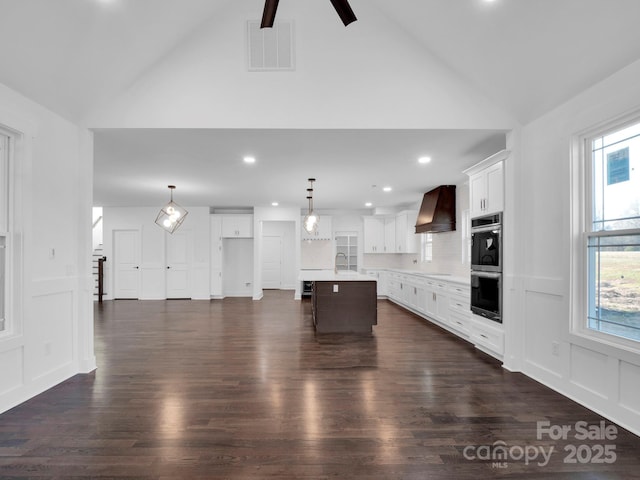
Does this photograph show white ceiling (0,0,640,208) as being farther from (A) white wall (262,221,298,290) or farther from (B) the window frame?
(A) white wall (262,221,298,290)

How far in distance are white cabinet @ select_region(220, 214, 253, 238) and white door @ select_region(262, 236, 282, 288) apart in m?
1.75

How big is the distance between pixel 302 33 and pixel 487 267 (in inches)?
130

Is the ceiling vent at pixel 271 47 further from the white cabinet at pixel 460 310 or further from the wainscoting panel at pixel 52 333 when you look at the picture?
the white cabinet at pixel 460 310

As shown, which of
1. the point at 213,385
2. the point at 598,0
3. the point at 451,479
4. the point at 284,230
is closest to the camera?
the point at 451,479

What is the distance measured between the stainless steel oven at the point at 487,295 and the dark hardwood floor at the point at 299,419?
0.55 m

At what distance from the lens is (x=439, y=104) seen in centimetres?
350

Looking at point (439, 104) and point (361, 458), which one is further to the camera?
point (439, 104)

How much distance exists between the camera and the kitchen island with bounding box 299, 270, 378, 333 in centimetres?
525

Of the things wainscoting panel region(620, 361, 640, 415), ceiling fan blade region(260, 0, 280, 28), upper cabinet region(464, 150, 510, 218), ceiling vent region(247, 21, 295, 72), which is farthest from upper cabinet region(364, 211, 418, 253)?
ceiling fan blade region(260, 0, 280, 28)

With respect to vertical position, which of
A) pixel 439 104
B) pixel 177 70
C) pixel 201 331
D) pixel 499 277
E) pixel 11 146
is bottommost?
pixel 201 331

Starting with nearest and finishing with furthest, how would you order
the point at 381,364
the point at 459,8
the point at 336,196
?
1. the point at 459,8
2. the point at 381,364
3. the point at 336,196

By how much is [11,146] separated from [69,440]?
7.84 ft

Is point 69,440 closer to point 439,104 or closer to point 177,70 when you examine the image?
point 177,70

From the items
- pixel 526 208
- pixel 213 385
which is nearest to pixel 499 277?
pixel 526 208
